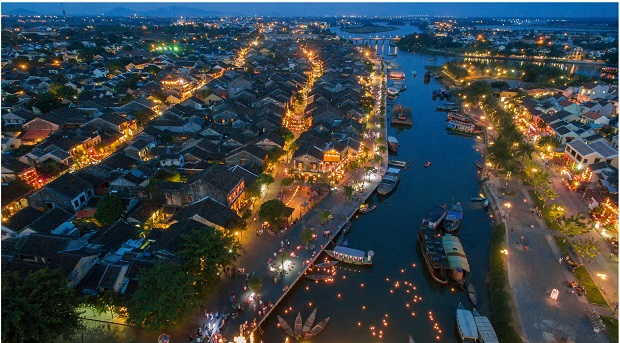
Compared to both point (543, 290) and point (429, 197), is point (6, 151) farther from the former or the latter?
point (543, 290)

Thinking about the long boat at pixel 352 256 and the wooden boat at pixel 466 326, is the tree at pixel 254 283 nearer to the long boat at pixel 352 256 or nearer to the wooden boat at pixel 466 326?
the long boat at pixel 352 256

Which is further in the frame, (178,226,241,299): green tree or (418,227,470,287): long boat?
(418,227,470,287): long boat

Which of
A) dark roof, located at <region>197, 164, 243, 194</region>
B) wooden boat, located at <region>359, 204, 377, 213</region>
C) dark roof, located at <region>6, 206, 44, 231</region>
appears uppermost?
dark roof, located at <region>197, 164, 243, 194</region>

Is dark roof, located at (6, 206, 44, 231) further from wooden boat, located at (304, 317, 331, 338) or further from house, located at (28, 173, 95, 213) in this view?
wooden boat, located at (304, 317, 331, 338)

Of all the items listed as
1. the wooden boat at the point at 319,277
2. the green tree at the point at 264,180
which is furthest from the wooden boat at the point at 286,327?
the green tree at the point at 264,180

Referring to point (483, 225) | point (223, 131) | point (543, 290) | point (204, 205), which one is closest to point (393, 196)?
point (483, 225)

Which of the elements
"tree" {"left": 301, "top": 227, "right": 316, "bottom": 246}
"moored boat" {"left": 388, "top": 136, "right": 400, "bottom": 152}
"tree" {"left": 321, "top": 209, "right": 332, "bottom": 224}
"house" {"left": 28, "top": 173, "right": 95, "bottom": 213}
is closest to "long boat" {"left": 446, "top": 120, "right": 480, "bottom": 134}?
"moored boat" {"left": 388, "top": 136, "right": 400, "bottom": 152}
